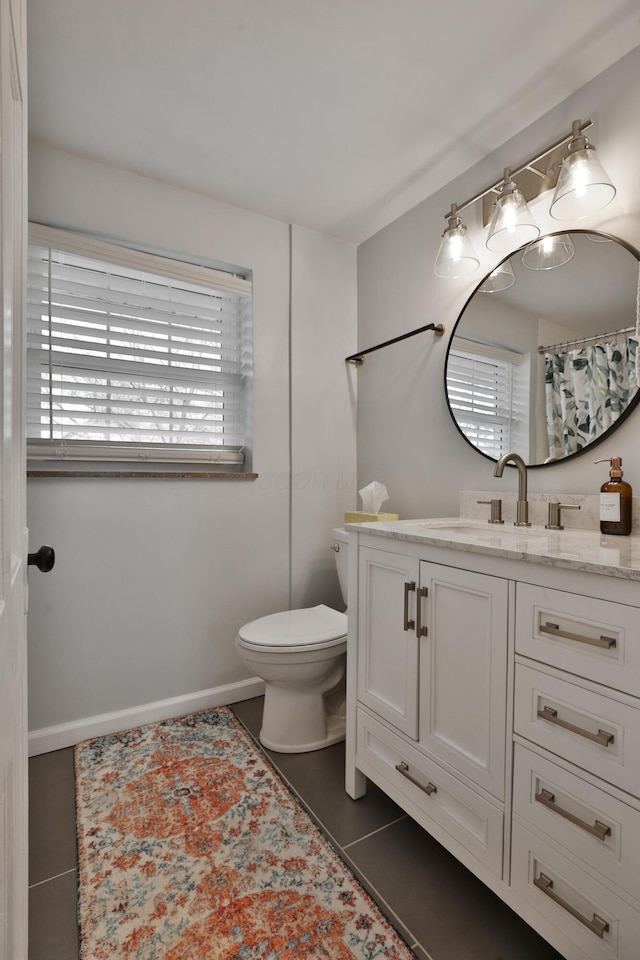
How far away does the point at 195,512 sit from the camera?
216 cm

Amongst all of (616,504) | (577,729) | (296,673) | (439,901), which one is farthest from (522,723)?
(296,673)

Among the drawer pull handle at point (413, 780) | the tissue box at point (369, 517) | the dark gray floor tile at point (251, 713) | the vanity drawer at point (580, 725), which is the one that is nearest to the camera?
the vanity drawer at point (580, 725)

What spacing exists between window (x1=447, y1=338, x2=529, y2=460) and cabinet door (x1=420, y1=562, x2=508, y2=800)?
734mm

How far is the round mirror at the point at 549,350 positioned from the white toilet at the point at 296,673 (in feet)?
3.17

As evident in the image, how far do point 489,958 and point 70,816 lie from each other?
1.23m

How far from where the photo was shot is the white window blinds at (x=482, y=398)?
1.79 metres

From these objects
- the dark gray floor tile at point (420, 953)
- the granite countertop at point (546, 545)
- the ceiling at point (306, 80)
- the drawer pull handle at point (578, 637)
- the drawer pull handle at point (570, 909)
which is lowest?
the dark gray floor tile at point (420, 953)

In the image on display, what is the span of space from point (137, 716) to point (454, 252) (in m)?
2.25

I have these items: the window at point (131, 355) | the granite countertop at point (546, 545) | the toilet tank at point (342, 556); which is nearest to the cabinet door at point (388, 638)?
the granite countertop at point (546, 545)

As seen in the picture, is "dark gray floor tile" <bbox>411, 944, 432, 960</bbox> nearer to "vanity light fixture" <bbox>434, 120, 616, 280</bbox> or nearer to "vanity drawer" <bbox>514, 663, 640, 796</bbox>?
"vanity drawer" <bbox>514, 663, 640, 796</bbox>

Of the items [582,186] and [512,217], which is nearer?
[582,186]

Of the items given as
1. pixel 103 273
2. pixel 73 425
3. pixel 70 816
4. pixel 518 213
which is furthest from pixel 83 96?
pixel 70 816

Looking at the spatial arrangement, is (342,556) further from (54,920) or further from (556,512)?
(54,920)

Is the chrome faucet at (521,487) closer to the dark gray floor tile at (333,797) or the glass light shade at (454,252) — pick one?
the glass light shade at (454,252)
